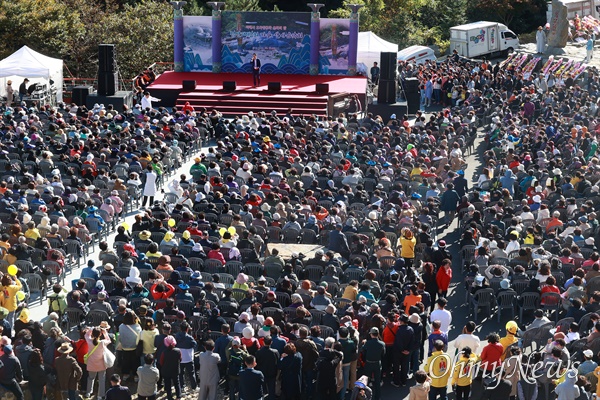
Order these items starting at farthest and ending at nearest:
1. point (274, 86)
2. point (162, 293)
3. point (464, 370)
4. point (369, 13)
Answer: point (369, 13)
point (274, 86)
point (162, 293)
point (464, 370)

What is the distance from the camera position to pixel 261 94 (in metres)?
38.7

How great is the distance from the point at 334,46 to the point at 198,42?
539cm

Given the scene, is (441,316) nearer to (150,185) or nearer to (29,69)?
(150,185)

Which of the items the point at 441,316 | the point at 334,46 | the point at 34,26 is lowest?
the point at 441,316

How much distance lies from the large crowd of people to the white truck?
18.2 m

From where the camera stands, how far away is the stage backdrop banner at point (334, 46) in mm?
41781

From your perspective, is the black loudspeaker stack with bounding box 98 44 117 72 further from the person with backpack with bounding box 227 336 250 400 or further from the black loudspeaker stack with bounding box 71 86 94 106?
the person with backpack with bounding box 227 336 250 400

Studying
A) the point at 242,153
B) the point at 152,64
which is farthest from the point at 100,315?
the point at 152,64

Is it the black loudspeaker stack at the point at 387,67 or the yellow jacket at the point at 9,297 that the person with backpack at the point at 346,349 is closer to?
the yellow jacket at the point at 9,297

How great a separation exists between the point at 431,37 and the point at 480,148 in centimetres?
2250

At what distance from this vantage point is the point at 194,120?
31.8m

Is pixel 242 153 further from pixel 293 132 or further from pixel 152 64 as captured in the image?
pixel 152 64

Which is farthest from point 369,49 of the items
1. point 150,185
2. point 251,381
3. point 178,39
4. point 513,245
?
point 251,381

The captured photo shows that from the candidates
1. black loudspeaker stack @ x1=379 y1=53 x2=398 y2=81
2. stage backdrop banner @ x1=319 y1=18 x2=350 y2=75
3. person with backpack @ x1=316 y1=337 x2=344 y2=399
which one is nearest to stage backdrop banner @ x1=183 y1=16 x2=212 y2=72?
stage backdrop banner @ x1=319 y1=18 x2=350 y2=75
